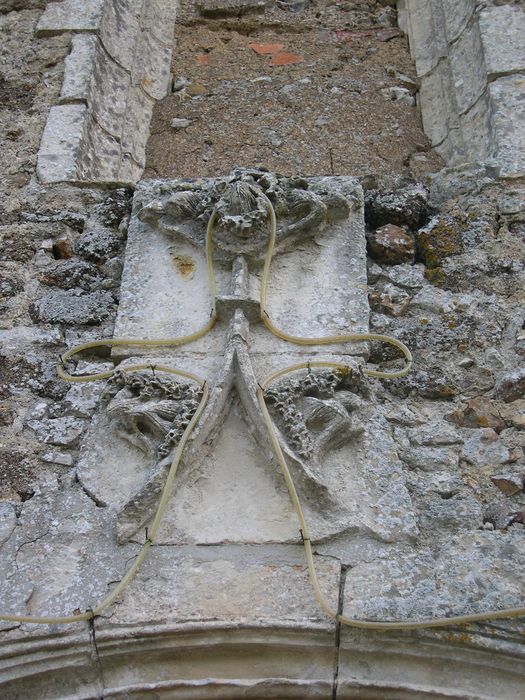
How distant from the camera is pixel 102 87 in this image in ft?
14.2

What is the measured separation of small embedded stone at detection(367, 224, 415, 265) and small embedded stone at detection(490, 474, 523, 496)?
95 cm

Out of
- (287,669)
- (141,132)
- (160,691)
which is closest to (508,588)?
(287,669)

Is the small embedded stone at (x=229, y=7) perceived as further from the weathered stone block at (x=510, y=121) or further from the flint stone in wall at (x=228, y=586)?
the flint stone in wall at (x=228, y=586)

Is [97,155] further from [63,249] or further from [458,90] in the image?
[458,90]

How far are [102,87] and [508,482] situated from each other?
102 inches

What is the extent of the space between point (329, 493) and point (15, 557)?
0.82 meters

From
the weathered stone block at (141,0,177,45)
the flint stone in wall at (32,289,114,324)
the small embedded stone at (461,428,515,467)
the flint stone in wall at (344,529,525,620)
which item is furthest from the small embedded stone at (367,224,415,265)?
the weathered stone block at (141,0,177,45)

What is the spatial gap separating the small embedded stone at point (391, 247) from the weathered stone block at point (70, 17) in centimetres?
186

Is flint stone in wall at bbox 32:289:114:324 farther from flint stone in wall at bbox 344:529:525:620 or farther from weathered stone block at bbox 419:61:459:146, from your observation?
weathered stone block at bbox 419:61:459:146

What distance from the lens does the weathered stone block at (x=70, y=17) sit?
447 cm

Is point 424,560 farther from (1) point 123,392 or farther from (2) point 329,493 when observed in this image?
(1) point 123,392

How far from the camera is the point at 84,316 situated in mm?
3227

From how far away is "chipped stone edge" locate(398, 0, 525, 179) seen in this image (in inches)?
150

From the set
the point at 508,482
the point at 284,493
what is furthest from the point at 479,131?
the point at 284,493
